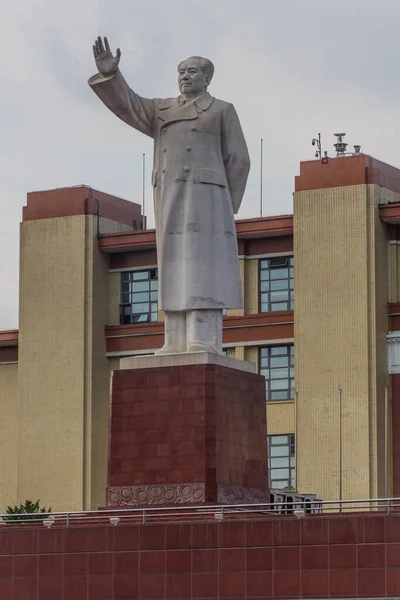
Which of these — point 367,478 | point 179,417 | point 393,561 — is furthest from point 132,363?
point 367,478

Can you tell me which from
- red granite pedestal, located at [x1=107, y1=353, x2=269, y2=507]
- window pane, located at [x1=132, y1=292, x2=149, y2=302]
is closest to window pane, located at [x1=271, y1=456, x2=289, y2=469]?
window pane, located at [x1=132, y1=292, x2=149, y2=302]

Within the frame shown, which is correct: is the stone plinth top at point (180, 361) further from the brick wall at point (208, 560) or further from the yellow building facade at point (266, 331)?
the yellow building facade at point (266, 331)

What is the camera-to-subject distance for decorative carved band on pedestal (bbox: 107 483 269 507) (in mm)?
24828

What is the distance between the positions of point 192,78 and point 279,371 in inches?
916

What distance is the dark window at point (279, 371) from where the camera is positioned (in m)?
48.5

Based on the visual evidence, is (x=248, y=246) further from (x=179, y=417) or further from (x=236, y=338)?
(x=179, y=417)

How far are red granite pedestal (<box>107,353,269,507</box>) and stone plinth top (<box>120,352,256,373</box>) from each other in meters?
0.01

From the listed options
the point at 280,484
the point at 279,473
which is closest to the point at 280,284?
the point at 279,473

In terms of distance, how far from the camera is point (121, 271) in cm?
5159

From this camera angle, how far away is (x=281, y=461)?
48.2 metres

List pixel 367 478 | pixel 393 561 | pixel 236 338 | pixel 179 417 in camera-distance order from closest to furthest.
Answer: pixel 393 561, pixel 179 417, pixel 367 478, pixel 236 338

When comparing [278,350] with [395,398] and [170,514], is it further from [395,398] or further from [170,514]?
[170,514]

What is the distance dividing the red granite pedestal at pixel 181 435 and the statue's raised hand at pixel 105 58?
167 inches

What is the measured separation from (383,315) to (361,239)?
2.15 m
